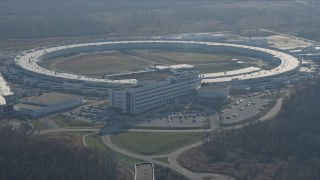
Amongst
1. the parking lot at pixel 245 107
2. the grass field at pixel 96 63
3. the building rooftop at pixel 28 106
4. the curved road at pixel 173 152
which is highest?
the grass field at pixel 96 63

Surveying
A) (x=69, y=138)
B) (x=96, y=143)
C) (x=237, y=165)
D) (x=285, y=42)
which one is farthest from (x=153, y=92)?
(x=285, y=42)

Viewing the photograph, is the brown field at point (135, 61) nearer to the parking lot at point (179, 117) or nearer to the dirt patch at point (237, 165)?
the parking lot at point (179, 117)

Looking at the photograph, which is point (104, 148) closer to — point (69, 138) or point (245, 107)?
point (69, 138)

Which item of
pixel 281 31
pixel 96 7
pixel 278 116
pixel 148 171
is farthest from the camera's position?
pixel 96 7

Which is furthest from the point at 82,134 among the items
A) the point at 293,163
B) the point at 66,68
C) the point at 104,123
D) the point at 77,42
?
the point at 77,42

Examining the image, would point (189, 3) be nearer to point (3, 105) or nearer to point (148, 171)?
point (3, 105)

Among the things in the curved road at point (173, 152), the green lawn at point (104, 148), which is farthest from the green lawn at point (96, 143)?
the curved road at point (173, 152)
